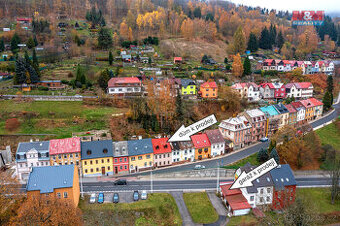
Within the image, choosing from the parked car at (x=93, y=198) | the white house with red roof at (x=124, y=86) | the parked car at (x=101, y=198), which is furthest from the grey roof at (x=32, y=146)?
the white house with red roof at (x=124, y=86)

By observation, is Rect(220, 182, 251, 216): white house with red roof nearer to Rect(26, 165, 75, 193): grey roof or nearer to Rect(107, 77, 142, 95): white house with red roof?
Rect(26, 165, 75, 193): grey roof

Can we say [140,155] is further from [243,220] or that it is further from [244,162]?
[243,220]

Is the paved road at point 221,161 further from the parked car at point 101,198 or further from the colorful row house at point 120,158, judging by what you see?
the parked car at point 101,198

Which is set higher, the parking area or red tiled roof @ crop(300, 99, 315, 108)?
red tiled roof @ crop(300, 99, 315, 108)

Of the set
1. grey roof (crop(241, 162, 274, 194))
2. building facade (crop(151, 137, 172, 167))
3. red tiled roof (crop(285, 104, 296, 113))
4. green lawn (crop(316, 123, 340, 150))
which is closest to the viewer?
grey roof (crop(241, 162, 274, 194))

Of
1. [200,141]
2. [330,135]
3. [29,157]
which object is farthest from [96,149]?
[330,135]

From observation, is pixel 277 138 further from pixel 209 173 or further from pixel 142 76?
pixel 142 76

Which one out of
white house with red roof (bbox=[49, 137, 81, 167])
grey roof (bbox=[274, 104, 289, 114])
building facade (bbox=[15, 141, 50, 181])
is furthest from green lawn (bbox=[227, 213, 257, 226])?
grey roof (bbox=[274, 104, 289, 114])
